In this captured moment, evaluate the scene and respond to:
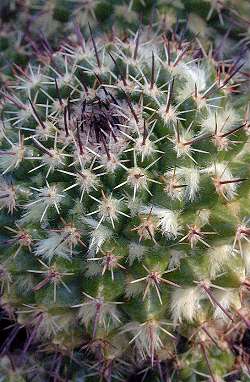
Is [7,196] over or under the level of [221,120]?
under

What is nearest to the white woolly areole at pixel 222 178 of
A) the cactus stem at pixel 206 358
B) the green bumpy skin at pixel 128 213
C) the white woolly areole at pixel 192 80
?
the green bumpy skin at pixel 128 213

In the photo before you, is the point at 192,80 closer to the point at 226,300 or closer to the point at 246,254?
the point at 246,254

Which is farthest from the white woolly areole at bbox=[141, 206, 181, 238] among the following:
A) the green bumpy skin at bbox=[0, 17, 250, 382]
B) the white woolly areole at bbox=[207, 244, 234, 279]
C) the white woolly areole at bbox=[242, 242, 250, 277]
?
the white woolly areole at bbox=[242, 242, 250, 277]

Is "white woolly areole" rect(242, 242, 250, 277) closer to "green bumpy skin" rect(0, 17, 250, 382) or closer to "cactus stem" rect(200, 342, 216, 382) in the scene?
"green bumpy skin" rect(0, 17, 250, 382)

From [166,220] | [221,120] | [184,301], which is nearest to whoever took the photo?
[166,220]

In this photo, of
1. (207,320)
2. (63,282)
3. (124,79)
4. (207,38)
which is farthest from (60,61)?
(207,320)

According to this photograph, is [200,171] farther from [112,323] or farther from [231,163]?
[112,323]

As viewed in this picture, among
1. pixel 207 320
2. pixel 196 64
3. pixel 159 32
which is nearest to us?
pixel 207 320

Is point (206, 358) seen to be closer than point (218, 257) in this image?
No

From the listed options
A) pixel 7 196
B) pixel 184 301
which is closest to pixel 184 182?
pixel 184 301

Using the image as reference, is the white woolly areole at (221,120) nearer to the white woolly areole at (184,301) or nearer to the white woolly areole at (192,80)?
the white woolly areole at (192,80)
